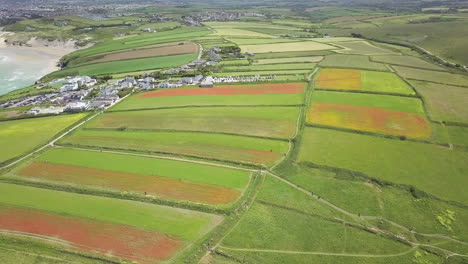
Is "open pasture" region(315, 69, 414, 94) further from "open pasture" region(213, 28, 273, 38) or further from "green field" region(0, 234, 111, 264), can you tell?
"open pasture" region(213, 28, 273, 38)

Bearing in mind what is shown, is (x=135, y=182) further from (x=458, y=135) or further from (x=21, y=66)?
(x=21, y=66)

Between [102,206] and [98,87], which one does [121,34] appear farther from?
[102,206]

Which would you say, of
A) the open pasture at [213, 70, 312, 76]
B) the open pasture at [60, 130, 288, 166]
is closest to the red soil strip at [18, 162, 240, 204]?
the open pasture at [60, 130, 288, 166]

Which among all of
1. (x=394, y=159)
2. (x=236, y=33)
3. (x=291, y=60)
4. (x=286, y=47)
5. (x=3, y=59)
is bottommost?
(x=394, y=159)

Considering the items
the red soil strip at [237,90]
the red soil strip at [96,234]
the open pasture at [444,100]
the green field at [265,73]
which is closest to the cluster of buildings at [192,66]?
the green field at [265,73]

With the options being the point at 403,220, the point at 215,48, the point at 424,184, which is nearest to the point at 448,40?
the point at 215,48

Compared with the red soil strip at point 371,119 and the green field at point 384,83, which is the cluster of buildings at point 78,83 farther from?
the green field at point 384,83

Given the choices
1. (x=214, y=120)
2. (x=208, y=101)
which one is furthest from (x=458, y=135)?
(x=208, y=101)
